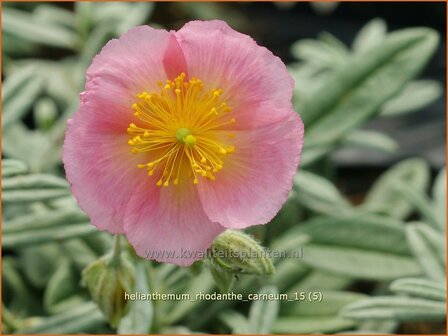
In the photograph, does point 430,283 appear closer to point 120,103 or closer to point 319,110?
point 319,110

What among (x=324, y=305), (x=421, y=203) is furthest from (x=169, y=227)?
(x=421, y=203)

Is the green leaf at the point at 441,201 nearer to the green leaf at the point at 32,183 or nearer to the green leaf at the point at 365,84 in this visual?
the green leaf at the point at 365,84

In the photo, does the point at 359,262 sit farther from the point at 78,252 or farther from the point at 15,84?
the point at 15,84

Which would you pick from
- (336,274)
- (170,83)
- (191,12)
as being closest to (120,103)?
(170,83)

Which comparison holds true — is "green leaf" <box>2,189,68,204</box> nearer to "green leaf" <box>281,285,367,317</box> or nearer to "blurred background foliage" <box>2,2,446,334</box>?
"blurred background foliage" <box>2,2,446,334</box>

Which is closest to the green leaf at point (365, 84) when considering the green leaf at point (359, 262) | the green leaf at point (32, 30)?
the green leaf at point (359, 262)
